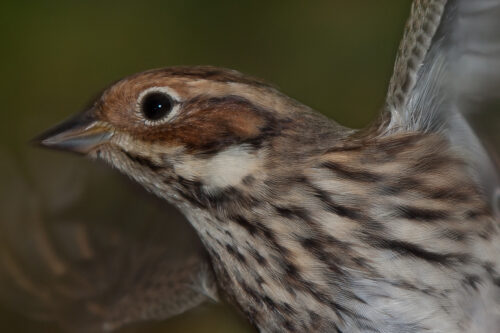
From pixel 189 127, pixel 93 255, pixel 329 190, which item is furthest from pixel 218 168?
pixel 93 255

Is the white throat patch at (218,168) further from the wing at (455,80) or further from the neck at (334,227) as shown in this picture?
the wing at (455,80)

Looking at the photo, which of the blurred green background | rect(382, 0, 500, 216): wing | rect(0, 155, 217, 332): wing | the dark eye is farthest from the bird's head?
the blurred green background

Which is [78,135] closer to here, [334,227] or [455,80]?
[334,227]

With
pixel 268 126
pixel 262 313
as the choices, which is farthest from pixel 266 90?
pixel 262 313

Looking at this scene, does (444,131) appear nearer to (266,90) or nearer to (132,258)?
(266,90)

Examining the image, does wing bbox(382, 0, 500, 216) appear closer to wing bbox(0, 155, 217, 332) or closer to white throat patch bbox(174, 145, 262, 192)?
white throat patch bbox(174, 145, 262, 192)

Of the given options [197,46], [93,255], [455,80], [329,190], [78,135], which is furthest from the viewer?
[197,46]

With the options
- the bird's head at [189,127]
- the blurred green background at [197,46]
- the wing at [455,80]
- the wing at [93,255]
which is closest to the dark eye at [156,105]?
the bird's head at [189,127]
